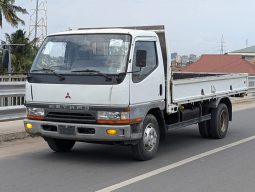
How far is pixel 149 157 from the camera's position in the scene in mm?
8344

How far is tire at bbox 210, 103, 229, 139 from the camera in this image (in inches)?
426

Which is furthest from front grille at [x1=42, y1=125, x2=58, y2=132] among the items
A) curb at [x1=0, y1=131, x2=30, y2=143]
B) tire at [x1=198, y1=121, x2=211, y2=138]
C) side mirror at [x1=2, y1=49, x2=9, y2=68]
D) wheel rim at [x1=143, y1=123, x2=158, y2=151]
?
tire at [x1=198, y1=121, x2=211, y2=138]

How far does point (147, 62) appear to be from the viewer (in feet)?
27.0

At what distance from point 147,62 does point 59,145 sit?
7.50 feet

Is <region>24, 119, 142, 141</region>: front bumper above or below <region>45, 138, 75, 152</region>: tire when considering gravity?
above

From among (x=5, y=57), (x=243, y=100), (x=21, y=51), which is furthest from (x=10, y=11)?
(x=5, y=57)

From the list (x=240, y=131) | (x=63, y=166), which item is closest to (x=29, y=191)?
(x=63, y=166)

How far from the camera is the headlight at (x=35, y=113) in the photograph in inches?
319

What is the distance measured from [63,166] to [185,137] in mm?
4095

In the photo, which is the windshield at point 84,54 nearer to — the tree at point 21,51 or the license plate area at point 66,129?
the license plate area at point 66,129

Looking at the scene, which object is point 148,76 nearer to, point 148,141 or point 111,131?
point 148,141

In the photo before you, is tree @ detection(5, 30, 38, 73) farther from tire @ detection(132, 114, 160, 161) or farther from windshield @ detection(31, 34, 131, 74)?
tire @ detection(132, 114, 160, 161)

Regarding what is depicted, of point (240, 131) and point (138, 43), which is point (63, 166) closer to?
point (138, 43)

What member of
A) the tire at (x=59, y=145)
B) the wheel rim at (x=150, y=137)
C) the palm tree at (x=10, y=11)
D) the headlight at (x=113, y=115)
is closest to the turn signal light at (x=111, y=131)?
the headlight at (x=113, y=115)
